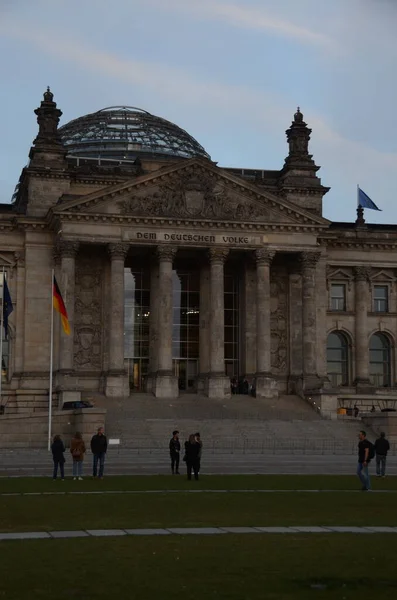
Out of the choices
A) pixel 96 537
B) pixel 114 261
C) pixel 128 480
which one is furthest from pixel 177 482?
pixel 114 261

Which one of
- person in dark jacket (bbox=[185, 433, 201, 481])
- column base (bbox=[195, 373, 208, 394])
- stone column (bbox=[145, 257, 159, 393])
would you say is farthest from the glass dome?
person in dark jacket (bbox=[185, 433, 201, 481])

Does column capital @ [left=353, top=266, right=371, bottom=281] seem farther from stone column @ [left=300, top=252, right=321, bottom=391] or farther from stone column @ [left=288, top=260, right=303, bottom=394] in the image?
stone column @ [left=300, top=252, right=321, bottom=391]

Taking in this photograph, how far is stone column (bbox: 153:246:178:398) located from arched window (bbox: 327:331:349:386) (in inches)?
661

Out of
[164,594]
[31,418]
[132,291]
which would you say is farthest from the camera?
[132,291]

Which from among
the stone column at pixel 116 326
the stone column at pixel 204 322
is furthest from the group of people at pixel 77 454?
the stone column at pixel 204 322

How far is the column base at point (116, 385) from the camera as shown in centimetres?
7431

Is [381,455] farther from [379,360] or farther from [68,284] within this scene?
[379,360]

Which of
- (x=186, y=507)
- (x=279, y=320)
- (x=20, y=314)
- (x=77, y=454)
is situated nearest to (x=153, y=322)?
(x=20, y=314)

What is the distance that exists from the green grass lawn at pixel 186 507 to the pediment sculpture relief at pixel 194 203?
4105cm

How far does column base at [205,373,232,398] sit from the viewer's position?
75.8 m

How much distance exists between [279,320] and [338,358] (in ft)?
26.4

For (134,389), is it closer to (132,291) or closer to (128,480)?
(132,291)

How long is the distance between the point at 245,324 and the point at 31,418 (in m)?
24.0

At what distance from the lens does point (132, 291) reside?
268 feet
